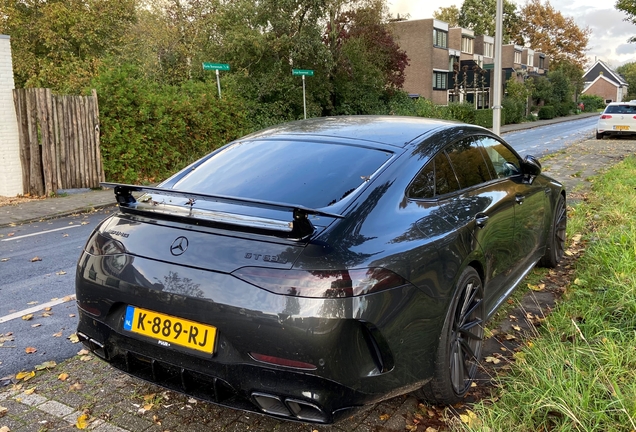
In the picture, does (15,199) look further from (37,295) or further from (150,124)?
(37,295)

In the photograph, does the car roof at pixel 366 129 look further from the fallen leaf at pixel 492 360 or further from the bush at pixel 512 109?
the bush at pixel 512 109

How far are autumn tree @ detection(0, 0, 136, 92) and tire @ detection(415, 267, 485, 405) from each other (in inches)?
968

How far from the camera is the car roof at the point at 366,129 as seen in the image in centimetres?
339

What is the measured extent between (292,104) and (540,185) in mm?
19433

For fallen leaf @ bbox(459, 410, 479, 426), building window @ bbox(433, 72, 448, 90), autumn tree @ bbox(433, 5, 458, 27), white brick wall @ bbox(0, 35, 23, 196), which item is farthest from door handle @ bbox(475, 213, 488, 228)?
autumn tree @ bbox(433, 5, 458, 27)

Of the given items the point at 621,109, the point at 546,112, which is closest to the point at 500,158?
the point at 621,109

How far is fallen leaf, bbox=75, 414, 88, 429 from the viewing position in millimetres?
2906

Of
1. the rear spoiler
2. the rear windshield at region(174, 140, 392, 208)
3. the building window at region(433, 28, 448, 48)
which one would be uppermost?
the building window at region(433, 28, 448, 48)

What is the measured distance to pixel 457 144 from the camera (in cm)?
367

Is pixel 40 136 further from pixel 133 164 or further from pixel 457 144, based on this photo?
pixel 457 144

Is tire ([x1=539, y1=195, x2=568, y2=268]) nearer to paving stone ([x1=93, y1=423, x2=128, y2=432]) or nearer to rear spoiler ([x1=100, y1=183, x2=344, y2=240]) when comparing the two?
rear spoiler ([x1=100, y1=183, x2=344, y2=240])

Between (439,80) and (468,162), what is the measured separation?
4956 centimetres

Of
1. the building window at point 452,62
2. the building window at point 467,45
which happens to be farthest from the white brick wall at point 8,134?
the building window at point 467,45

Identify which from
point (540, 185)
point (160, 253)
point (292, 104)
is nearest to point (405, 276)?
point (160, 253)
